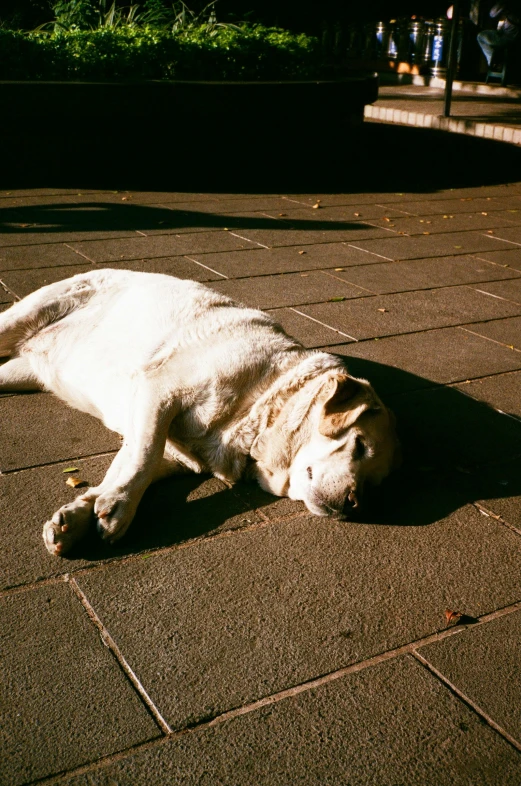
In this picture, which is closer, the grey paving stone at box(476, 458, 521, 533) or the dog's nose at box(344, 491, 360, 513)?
the dog's nose at box(344, 491, 360, 513)

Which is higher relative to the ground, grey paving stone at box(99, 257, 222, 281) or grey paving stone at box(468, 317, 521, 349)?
grey paving stone at box(99, 257, 222, 281)

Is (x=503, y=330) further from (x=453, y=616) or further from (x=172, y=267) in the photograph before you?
(x=453, y=616)

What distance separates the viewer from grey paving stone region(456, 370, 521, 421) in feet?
18.2

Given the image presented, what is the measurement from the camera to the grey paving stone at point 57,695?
268 centimetres

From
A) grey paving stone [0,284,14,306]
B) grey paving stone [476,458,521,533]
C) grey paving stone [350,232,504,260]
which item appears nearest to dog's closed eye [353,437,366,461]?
grey paving stone [476,458,521,533]

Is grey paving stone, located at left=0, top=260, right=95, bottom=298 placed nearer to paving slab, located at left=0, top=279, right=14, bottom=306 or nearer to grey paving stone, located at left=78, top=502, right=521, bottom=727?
paving slab, located at left=0, top=279, right=14, bottom=306

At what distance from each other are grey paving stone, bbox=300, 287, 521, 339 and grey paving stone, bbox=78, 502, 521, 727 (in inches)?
113

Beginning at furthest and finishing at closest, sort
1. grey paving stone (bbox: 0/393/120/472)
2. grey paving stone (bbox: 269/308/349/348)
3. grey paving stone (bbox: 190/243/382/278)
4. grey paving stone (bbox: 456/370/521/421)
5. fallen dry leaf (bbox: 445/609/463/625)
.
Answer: grey paving stone (bbox: 190/243/382/278) → grey paving stone (bbox: 269/308/349/348) → grey paving stone (bbox: 456/370/521/421) → grey paving stone (bbox: 0/393/120/472) → fallen dry leaf (bbox: 445/609/463/625)

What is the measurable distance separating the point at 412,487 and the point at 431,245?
19.1ft

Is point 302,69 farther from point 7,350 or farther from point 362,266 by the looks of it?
point 7,350

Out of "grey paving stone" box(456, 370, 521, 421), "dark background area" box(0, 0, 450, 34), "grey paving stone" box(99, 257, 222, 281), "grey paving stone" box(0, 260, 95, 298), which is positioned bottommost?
"grey paving stone" box(456, 370, 521, 421)

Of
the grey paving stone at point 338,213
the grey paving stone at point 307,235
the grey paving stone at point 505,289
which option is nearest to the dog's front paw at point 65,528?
the grey paving stone at point 505,289

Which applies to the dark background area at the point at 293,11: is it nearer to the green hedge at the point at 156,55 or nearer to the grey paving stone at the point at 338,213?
the green hedge at the point at 156,55

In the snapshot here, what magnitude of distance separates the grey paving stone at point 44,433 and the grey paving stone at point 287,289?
2.48m
